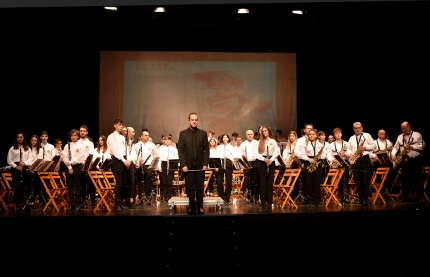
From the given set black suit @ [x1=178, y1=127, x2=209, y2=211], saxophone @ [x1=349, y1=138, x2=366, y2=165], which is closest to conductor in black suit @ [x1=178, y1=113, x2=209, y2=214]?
black suit @ [x1=178, y1=127, x2=209, y2=211]

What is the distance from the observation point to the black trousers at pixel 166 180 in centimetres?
1125

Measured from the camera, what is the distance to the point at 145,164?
11172mm

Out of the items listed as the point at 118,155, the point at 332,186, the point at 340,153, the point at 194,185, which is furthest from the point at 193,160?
the point at 340,153

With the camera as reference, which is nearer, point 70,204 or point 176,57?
point 70,204

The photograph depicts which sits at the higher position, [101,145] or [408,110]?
[408,110]

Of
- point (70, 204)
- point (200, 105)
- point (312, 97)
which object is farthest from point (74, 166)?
point (312, 97)

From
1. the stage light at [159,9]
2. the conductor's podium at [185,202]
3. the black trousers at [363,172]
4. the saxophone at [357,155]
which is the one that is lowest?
the conductor's podium at [185,202]

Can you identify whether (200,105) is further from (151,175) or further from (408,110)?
(408,110)

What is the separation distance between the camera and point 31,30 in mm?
11773

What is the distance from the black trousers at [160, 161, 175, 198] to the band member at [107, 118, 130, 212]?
209cm

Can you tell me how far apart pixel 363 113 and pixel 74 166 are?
9.33m

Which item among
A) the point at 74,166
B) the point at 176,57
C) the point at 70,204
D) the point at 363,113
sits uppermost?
the point at 176,57

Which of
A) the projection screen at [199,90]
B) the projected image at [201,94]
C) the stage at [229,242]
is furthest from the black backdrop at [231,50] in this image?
the stage at [229,242]

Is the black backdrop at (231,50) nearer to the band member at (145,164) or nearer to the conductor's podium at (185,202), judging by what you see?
the band member at (145,164)
